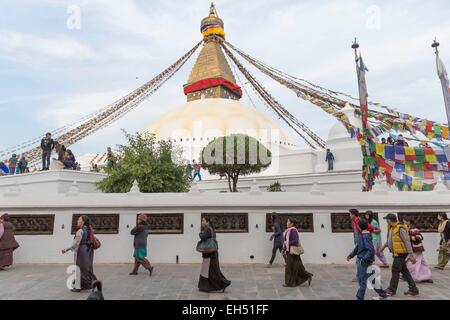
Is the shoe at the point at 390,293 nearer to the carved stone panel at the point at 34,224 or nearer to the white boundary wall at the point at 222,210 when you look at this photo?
the white boundary wall at the point at 222,210

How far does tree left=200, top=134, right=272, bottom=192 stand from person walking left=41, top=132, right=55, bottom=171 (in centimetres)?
733

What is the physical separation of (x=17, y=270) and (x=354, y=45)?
13.2m

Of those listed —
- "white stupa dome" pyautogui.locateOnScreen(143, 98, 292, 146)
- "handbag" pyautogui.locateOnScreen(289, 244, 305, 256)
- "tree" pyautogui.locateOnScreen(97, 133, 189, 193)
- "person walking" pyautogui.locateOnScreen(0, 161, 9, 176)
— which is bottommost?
"handbag" pyautogui.locateOnScreen(289, 244, 305, 256)

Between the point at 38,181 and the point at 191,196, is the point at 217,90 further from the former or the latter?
the point at 191,196

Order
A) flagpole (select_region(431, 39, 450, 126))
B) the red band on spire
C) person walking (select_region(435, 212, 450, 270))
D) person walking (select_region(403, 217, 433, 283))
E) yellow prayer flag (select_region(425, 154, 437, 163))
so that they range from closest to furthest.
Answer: person walking (select_region(403, 217, 433, 283)) < person walking (select_region(435, 212, 450, 270)) < yellow prayer flag (select_region(425, 154, 437, 163)) < flagpole (select_region(431, 39, 450, 126)) < the red band on spire

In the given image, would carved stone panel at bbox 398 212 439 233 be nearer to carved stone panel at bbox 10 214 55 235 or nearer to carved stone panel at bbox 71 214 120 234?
carved stone panel at bbox 71 214 120 234

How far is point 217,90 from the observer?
3966cm

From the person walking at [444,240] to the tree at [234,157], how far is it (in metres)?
8.96

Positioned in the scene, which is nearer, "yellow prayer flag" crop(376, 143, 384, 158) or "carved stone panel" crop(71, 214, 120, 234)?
"carved stone panel" crop(71, 214, 120, 234)

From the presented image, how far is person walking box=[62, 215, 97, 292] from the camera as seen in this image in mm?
5755

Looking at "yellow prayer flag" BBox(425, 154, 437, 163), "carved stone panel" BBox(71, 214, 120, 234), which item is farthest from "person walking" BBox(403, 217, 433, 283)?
"carved stone panel" BBox(71, 214, 120, 234)

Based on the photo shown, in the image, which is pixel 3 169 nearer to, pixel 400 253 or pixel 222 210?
pixel 222 210
